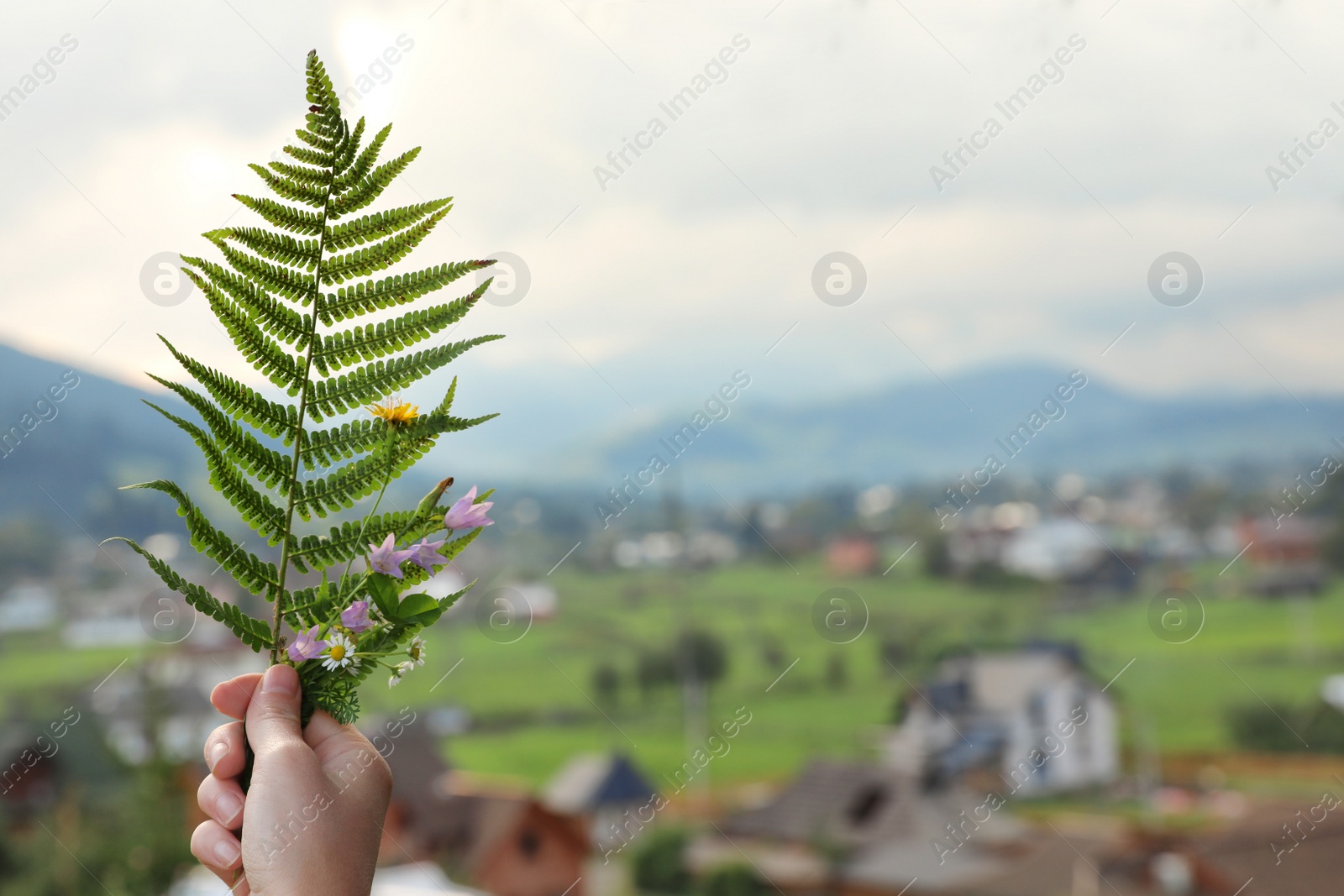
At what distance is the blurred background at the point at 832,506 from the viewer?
809 cm

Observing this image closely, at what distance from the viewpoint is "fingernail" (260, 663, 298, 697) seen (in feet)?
1.90

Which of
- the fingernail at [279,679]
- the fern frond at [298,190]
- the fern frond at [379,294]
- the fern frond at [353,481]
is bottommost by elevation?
the fingernail at [279,679]

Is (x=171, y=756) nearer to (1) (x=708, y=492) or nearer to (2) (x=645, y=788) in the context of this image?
(2) (x=645, y=788)

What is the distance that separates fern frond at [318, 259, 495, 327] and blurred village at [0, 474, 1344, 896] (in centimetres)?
734

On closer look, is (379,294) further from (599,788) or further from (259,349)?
(599,788)

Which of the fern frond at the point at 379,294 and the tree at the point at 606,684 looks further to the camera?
the tree at the point at 606,684

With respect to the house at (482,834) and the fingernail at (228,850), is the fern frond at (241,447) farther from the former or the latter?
the house at (482,834)

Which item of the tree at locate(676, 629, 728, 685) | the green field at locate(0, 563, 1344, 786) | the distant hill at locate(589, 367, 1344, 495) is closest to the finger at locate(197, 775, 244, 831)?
the distant hill at locate(589, 367, 1344, 495)

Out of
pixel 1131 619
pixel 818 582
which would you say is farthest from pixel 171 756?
pixel 1131 619

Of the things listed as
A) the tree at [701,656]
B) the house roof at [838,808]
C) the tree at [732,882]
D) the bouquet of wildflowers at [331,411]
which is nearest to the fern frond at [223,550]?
the bouquet of wildflowers at [331,411]

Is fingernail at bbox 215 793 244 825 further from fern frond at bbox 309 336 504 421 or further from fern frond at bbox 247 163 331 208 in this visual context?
fern frond at bbox 247 163 331 208

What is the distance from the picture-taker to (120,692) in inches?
379

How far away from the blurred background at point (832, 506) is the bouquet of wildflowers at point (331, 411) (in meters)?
6.22

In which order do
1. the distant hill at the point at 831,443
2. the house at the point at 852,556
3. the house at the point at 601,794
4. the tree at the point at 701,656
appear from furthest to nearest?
1. the tree at the point at 701,656
2. the house at the point at 852,556
3. the house at the point at 601,794
4. the distant hill at the point at 831,443
